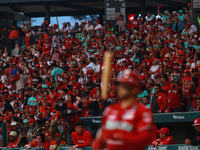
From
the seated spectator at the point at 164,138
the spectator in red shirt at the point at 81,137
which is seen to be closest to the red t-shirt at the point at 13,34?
the spectator in red shirt at the point at 81,137

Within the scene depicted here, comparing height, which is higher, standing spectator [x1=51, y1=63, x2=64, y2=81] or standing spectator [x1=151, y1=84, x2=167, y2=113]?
standing spectator [x1=51, y1=63, x2=64, y2=81]

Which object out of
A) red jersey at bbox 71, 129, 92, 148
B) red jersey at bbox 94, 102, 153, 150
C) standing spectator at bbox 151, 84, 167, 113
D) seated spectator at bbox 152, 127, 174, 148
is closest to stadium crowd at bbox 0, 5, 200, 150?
standing spectator at bbox 151, 84, 167, 113

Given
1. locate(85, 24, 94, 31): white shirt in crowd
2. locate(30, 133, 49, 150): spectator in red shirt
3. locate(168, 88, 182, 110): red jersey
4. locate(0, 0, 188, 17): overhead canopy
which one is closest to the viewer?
locate(30, 133, 49, 150): spectator in red shirt

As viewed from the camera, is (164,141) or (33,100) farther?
(33,100)

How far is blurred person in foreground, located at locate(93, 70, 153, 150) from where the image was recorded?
4504 mm

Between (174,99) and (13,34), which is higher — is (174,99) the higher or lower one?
the lower one

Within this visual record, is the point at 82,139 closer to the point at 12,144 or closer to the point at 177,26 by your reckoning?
the point at 12,144

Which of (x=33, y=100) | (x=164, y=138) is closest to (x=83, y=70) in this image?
(x=33, y=100)

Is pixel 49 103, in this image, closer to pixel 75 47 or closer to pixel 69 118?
pixel 69 118

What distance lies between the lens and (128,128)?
4.57 m

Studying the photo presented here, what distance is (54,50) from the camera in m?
21.6

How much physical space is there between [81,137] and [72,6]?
78.7ft

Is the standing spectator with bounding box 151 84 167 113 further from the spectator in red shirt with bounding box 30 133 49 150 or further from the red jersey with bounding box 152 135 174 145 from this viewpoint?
the spectator in red shirt with bounding box 30 133 49 150

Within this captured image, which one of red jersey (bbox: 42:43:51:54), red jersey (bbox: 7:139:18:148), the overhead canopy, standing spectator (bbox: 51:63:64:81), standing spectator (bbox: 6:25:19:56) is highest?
the overhead canopy
